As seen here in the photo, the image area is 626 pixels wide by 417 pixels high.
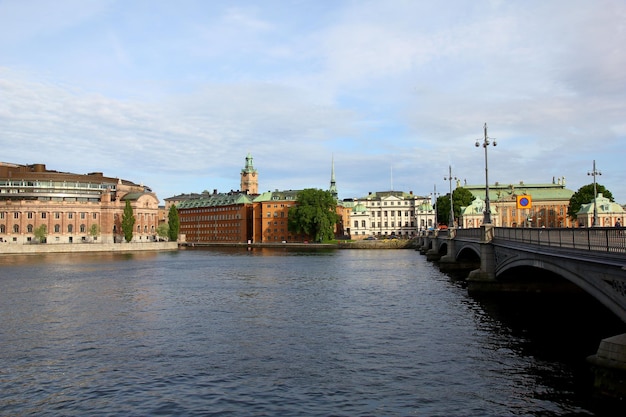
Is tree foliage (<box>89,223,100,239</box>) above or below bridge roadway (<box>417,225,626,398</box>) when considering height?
above

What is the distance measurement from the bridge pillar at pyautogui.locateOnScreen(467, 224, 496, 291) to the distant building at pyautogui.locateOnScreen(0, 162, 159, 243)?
14467 centimetres

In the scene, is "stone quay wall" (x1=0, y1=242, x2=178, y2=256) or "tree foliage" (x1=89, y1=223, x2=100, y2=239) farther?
"tree foliage" (x1=89, y1=223, x2=100, y2=239)

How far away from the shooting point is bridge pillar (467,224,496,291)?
43.2m

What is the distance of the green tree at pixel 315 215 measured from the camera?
17050 cm

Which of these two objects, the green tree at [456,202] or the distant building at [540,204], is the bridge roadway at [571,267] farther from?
the distant building at [540,204]

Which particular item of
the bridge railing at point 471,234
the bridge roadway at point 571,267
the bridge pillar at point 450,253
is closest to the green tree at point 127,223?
the bridge pillar at point 450,253

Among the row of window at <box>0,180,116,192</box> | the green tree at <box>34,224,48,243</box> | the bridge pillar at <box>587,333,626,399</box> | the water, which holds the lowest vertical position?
the water

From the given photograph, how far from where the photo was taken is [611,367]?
1708 cm

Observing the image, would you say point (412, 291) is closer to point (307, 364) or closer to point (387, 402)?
point (307, 364)

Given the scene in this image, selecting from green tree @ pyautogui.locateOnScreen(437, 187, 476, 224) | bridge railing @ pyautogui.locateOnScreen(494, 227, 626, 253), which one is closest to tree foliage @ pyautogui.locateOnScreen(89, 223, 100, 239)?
green tree @ pyautogui.locateOnScreen(437, 187, 476, 224)

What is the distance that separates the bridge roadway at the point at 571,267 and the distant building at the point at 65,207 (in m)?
146

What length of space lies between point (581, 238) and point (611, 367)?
7.43 meters

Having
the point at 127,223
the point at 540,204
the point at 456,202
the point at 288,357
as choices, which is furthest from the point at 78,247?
the point at 540,204

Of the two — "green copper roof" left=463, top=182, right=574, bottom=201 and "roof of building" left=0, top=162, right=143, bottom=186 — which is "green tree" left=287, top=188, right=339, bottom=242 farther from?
"roof of building" left=0, top=162, right=143, bottom=186
